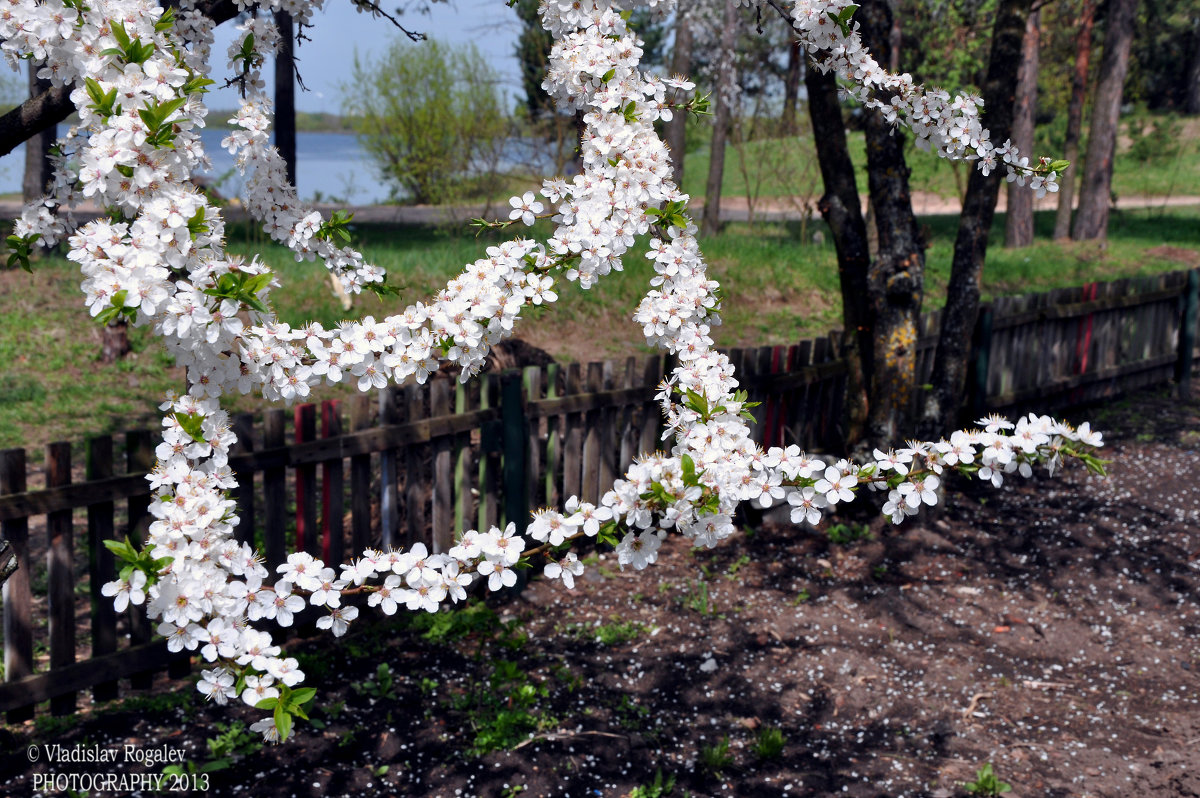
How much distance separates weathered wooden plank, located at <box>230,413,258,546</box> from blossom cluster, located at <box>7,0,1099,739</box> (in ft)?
6.11

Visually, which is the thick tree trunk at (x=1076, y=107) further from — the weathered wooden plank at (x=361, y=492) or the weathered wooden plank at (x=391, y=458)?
the weathered wooden plank at (x=361, y=492)

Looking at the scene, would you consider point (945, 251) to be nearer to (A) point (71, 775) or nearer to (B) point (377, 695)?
(B) point (377, 695)

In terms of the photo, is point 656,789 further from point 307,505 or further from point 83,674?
point 83,674

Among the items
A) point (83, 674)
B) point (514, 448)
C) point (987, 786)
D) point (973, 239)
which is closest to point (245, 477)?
point (83, 674)

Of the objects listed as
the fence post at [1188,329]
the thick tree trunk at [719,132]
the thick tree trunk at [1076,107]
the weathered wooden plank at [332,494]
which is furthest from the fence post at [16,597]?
the thick tree trunk at [1076,107]

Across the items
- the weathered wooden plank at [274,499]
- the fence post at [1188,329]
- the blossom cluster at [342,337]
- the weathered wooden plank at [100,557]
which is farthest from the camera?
the fence post at [1188,329]

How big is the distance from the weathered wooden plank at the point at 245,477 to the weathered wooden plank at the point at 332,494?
36cm

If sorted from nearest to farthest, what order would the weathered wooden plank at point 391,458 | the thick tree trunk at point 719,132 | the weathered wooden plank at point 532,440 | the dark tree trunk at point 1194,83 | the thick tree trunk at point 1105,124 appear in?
the weathered wooden plank at point 391,458, the weathered wooden plank at point 532,440, the thick tree trunk at point 1105,124, the thick tree trunk at point 719,132, the dark tree trunk at point 1194,83

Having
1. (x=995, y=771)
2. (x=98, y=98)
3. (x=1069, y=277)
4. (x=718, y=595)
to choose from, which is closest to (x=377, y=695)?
(x=718, y=595)

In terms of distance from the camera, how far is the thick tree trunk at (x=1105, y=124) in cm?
1588

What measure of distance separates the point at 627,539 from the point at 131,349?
8.03m

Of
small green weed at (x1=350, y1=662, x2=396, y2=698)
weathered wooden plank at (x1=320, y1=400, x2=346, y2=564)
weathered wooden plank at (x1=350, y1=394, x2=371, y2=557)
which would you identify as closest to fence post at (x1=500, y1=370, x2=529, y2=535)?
weathered wooden plank at (x1=350, y1=394, x2=371, y2=557)

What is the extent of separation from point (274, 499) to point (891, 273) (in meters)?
3.77

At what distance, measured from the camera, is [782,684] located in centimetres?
442
